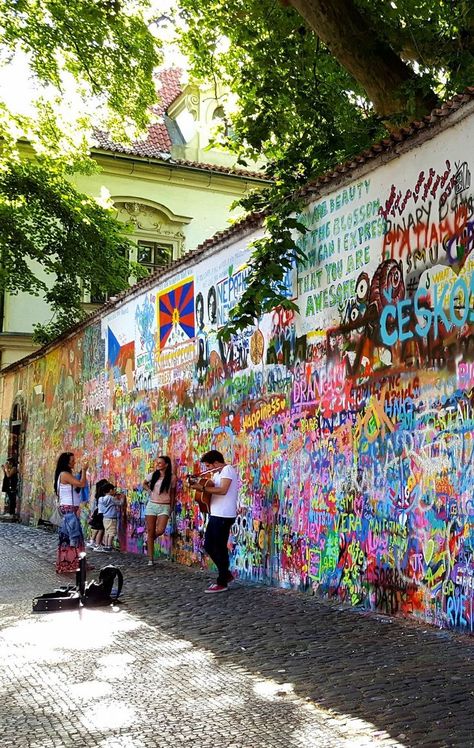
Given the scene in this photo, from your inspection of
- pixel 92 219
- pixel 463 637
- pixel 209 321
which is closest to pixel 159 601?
pixel 463 637

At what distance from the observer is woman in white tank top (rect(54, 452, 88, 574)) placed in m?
11.2

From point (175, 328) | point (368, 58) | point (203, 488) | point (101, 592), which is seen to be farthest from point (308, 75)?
point (101, 592)

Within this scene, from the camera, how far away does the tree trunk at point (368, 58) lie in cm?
1053

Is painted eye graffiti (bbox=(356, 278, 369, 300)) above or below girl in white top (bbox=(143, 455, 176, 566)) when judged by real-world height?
above

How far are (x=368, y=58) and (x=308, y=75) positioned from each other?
293cm

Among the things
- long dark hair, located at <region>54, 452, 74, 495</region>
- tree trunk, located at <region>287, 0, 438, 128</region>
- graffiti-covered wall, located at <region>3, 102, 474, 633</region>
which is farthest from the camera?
long dark hair, located at <region>54, 452, 74, 495</region>

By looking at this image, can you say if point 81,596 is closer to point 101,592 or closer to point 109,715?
point 101,592

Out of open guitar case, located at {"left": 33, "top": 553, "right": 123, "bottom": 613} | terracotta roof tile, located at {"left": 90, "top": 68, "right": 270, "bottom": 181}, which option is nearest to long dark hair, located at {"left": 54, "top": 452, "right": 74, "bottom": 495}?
open guitar case, located at {"left": 33, "top": 553, "right": 123, "bottom": 613}

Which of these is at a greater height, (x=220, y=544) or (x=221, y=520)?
(x=221, y=520)

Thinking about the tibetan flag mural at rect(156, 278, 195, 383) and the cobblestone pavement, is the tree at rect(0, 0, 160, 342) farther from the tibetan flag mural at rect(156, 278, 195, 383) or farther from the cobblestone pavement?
the cobblestone pavement

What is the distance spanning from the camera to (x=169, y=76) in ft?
109

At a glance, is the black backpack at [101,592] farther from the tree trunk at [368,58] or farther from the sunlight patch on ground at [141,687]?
the tree trunk at [368,58]

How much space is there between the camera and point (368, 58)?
1077 cm

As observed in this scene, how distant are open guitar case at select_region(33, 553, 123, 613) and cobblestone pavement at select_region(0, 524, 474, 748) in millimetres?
99
